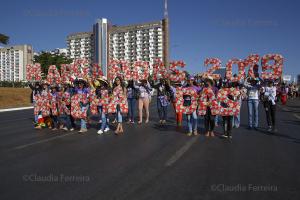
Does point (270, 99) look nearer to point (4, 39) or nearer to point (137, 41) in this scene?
point (4, 39)

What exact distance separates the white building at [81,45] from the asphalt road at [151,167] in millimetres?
142529

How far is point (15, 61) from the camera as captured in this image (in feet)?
491

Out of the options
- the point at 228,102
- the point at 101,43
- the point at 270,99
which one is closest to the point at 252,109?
the point at 270,99

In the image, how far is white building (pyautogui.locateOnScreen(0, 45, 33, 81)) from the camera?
148m

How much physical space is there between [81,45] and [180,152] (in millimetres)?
154059

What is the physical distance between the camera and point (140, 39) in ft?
444

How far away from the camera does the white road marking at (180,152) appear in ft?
20.4

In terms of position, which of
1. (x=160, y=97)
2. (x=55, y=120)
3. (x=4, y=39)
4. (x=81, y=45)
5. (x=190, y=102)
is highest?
(x=81, y=45)

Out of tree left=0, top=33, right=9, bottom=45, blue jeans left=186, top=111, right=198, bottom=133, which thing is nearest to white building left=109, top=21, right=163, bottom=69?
tree left=0, top=33, right=9, bottom=45

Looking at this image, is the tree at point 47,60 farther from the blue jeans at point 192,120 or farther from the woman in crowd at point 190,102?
the blue jeans at point 192,120

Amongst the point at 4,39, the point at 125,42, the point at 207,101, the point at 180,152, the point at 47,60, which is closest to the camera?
the point at 180,152

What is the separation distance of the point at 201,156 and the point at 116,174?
2211mm

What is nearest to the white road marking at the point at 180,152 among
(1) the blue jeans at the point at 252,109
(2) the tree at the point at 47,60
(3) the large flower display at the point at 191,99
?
(3) the large flower display at the point at 191,99

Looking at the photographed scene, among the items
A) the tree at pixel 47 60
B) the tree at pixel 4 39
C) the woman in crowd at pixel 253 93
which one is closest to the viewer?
the woman in crowd at pixel 253 93
